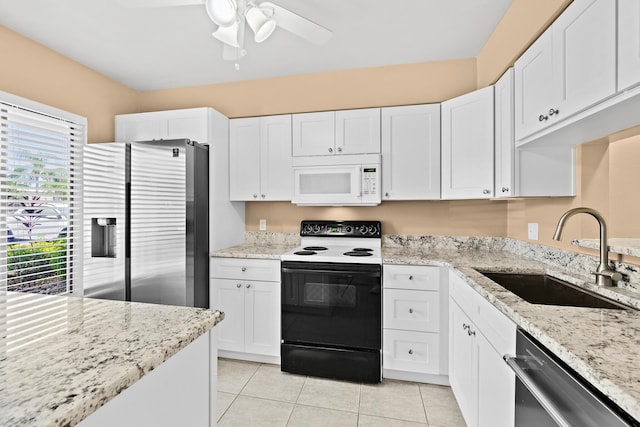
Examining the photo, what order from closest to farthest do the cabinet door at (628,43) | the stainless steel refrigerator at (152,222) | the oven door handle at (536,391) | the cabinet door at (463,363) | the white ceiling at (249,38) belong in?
1. the oven door handle at (536,391)
2. the cabinet door at (628,43)
3. the cabinet door at (463,363)
4. the white ceiling at (249,38)
5. the stainless steel refrigerator at (152,222)

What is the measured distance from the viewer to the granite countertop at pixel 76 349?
493mm

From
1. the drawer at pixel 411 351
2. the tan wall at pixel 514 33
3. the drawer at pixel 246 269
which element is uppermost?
the tan wall at pixel 514 33

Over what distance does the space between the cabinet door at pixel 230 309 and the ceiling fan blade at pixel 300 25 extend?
6.13ft

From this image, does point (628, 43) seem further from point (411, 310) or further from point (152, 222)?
point (152, 222)

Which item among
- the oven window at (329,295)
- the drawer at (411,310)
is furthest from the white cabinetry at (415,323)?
the oven window at (329,295)

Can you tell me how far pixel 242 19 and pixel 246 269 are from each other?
1.75 metres

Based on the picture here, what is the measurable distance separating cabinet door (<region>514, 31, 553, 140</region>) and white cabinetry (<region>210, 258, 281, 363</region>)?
189cm

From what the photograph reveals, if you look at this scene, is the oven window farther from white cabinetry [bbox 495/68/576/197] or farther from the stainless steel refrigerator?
white cabinetry [bbox 495/68/576/197]

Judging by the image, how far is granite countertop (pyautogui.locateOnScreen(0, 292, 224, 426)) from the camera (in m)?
0.49

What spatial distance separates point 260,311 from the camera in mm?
2488

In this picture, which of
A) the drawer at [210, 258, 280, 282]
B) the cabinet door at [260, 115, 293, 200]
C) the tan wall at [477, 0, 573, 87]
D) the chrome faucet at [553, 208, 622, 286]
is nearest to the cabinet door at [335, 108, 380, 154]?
the cabinet door at [260, 115, 293, 200]

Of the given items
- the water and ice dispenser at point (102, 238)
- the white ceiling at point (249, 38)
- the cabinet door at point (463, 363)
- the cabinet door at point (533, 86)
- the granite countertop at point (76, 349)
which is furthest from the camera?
the water and ice dispenser at point (102, 238)

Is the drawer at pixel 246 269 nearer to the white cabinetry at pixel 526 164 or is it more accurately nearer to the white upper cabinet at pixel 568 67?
the white cabinetry at pixel 526 164

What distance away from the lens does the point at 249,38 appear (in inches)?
93.5
